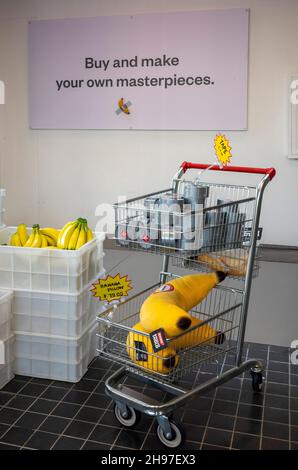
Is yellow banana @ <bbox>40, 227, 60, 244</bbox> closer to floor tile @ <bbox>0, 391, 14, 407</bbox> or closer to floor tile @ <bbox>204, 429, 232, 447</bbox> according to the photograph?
floor tile @ <bbox>0, 391, 14, 407</bbox>

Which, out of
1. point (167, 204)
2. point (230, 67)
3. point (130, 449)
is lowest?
point (130, 449)

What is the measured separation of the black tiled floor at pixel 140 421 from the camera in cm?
236

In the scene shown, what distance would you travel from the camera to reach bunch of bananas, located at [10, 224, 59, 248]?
296 cm

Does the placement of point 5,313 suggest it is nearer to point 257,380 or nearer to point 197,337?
point 197,337

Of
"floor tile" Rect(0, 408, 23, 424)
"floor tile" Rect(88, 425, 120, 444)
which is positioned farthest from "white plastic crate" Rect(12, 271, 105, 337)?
"floor tile" Rect(88, 425, 120, 444)

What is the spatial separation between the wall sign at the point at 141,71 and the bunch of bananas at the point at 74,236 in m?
3.15

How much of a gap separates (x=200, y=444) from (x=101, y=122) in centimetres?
432

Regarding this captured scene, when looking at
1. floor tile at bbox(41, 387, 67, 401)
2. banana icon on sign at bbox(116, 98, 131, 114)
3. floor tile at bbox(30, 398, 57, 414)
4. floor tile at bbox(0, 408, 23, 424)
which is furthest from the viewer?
banana icon on sign at bbox(116, 98, 131, 114)

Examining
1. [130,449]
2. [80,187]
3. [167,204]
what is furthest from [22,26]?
[130,449]

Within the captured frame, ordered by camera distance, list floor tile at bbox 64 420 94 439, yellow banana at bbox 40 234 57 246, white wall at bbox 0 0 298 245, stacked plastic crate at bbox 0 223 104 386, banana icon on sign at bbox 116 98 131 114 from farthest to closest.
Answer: banana icon on sign at bbox 116 98 131 114 < white wall at bbox 0 0 298 245 < yellow banana at bbox 40 234 57 246 < stacked plastic crate at bbox 0 223 104 386 < floor tile at bbox 64 420 94 439

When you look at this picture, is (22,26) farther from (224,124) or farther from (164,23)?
(224,124)

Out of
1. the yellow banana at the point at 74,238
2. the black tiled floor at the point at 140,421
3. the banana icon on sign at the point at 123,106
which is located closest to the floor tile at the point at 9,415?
the black tiled floor at the point at 140,421

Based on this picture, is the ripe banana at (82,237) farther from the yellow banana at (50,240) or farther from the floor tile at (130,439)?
the floor tile at (130,439)

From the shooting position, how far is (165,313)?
7.70 feet
